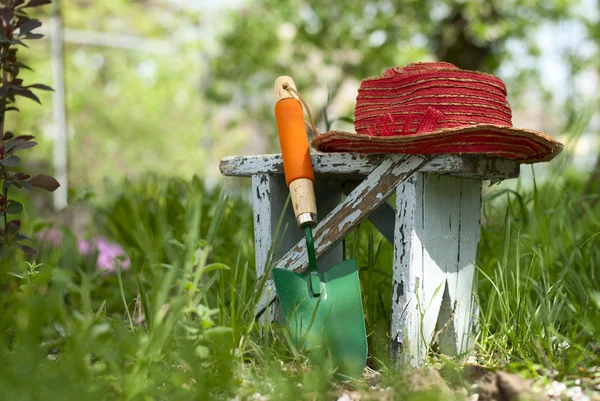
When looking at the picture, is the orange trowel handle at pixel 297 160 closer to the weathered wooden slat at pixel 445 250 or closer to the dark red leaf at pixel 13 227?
the weathered wooden slat at pixel 445 250

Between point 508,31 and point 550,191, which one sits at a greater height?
point 508,31

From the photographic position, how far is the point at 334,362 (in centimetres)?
134

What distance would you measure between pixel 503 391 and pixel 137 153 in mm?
8309

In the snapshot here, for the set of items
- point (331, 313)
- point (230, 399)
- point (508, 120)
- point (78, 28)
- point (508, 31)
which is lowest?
point (230, 399)

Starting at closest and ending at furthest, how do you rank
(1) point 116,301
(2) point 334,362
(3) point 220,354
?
(3) point 220,354 < (2) point 334,362 < (1) point 116,301

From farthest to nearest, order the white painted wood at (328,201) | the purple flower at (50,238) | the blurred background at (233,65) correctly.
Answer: the blurred background at (233,65) < the purple flower at (50,238) < the white painted wood at (328,201)

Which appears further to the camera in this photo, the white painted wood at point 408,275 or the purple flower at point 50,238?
the purple flower at point 50,238

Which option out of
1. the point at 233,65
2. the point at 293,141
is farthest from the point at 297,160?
the point at 233,65

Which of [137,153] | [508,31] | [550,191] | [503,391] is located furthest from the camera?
[137,153]

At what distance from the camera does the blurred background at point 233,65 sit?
16.8 ft

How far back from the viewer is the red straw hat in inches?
51.7

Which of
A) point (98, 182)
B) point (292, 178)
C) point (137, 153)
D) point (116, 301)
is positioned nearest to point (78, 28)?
point (137, 153)

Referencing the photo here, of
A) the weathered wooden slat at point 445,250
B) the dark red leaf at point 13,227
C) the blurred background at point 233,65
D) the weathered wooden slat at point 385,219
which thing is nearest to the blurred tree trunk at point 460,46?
the blurred background at point 233,65

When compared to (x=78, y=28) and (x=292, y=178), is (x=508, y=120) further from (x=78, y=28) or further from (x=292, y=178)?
(x=78, y=28)
